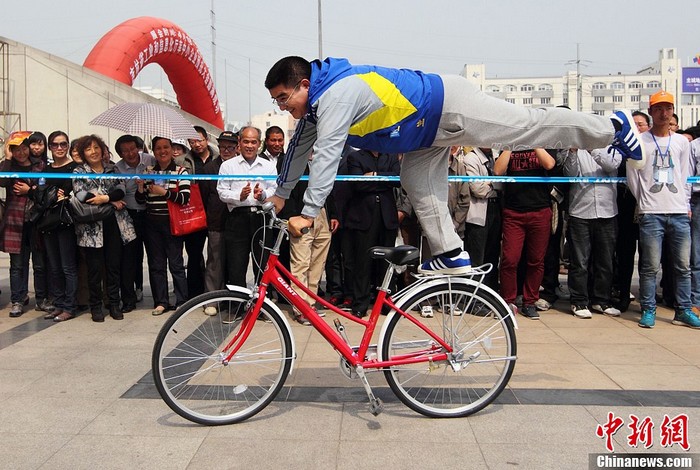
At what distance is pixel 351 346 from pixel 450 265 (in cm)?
76

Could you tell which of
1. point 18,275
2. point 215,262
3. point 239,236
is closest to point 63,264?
point 18,275

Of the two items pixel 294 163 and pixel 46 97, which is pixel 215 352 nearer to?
pixel 294 163

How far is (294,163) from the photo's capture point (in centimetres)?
423

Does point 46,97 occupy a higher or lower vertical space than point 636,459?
higher

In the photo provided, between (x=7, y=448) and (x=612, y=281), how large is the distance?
590 centimetres

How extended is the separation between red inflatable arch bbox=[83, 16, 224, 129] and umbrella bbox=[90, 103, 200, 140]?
13.6 meters

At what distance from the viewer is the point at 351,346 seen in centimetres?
403

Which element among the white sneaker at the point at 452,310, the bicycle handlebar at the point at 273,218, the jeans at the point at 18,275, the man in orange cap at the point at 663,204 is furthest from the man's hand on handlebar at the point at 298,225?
the jeans at the point at 18,275

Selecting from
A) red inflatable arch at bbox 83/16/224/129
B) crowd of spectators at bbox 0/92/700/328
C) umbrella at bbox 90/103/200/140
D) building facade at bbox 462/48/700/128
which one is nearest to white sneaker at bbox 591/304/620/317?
crowd of spectators at bbox 0/92/700/328

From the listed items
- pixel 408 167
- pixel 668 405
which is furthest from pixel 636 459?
pixel 408 167

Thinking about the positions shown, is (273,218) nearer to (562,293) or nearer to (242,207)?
(242,207)

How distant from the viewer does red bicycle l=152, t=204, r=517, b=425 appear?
3.87 m

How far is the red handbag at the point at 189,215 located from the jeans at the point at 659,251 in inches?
169

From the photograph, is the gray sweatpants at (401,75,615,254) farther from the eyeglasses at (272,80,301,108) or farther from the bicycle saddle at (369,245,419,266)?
the eyeglasses at (272,80,301,108)
